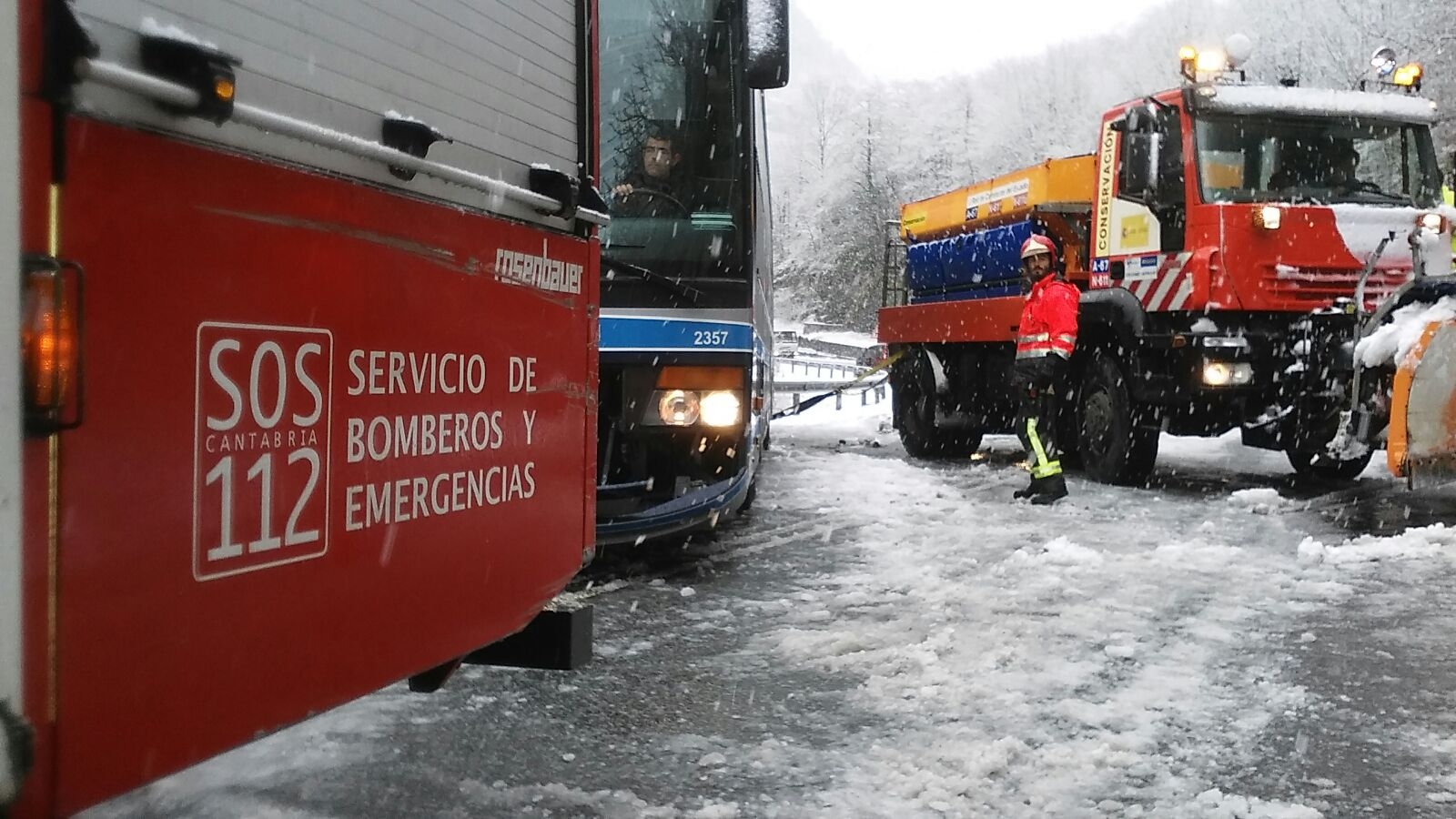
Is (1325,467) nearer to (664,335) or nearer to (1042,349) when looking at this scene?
(1042,349)

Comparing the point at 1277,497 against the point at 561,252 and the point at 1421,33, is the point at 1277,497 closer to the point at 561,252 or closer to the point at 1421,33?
the point at 561,252

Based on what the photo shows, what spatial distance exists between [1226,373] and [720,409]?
4.84 meters

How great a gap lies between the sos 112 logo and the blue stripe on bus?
370 centimetres

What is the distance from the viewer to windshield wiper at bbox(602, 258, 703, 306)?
5887 millimetres

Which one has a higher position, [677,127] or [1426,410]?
[677,127]

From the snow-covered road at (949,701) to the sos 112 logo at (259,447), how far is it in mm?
1356

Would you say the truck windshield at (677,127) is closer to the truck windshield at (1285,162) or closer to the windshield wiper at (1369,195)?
the truck windshield at (1285,162)

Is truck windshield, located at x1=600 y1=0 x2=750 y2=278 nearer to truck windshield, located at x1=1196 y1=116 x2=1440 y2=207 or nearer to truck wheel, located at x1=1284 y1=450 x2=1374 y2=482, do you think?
truck windshield, located at x1=1196 y1=116 x2=1440 y2=207

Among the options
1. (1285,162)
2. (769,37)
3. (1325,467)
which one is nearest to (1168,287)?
(1285,162)

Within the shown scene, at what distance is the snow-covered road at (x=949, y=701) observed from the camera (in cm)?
337

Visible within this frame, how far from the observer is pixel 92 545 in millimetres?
1671

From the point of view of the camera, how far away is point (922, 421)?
1380 centimetres

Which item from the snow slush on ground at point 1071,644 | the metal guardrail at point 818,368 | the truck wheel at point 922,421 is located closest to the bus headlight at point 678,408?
the snow slush on ground at point 1071,644

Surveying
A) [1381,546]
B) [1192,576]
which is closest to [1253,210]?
[1381,546]
